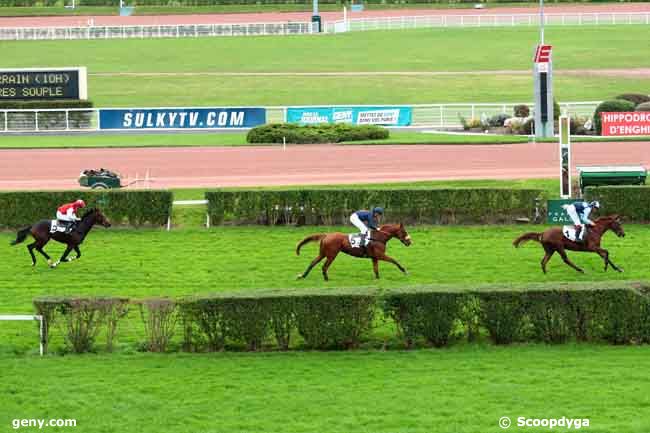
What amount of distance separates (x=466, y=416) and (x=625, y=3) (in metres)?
80.7

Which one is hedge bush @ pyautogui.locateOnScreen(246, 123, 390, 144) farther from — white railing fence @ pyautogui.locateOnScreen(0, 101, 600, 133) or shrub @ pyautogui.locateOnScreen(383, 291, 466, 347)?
shrub @ pyautogui.locateOnScreen(383, 291, 466, 347)

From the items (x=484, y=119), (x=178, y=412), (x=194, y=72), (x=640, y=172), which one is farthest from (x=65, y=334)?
(x=194, y=72)

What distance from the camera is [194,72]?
69.5 meters

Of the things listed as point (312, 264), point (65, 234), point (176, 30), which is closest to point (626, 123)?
point (312, 264)

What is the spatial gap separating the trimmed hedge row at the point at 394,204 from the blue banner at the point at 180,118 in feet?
65.1

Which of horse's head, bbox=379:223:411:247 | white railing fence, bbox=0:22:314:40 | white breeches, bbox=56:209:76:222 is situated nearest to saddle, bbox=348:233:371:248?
horse's head, bbox=379:223:411:247

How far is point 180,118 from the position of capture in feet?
156

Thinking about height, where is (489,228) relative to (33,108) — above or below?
below

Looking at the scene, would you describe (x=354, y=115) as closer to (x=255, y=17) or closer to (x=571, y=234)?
(x=571, y=234)

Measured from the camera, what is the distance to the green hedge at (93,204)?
27.5 m

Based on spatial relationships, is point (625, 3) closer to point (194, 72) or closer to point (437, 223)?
point (194, 72)

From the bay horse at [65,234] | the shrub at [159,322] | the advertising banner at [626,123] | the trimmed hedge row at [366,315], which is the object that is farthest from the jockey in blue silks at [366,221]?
the advertising banner at [626,123]

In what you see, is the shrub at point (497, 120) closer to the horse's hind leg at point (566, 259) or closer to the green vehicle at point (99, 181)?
the green vehicle at point (99, 181)

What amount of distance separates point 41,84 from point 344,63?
24.9m
